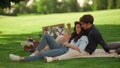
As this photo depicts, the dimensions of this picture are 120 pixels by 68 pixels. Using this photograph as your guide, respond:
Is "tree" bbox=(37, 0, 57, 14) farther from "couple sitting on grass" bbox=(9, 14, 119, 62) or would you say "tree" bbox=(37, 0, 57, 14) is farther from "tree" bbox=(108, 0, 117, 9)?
"couple sitting on grass" bbox=(9, 14, 119, 62)

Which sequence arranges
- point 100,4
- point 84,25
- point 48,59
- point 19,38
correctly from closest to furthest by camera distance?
point 48,59 < point 84,25 < point 19,38 < point 100,4

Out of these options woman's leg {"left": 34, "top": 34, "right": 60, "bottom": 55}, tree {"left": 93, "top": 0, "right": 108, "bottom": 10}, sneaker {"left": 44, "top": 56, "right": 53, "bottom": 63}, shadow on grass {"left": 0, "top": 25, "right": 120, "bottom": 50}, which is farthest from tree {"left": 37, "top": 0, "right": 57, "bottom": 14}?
sneaker {"left": 44, "top": 56, "right": 53, "bottom": 63}

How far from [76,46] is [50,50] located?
63cm

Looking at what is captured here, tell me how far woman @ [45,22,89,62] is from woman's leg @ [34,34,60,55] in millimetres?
328

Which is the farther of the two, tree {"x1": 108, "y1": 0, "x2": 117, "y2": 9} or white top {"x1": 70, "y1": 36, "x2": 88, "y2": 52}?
tree {"x1": 108, "y1": 0, "x2": 117, "y2": 9}

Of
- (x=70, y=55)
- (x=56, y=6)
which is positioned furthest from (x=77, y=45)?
(x=56, y=6)

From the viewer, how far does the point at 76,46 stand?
345 inches

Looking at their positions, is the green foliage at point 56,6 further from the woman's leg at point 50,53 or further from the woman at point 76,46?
the woman's leg at point 50,53

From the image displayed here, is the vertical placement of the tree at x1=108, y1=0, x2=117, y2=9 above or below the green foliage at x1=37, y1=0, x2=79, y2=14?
above

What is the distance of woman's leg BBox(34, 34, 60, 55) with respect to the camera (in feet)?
28.7

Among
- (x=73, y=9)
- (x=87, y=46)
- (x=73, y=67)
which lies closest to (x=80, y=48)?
(x=87, y=46)

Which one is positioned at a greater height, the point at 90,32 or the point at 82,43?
the point at 90,32

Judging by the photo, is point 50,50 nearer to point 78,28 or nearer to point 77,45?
point 77,45

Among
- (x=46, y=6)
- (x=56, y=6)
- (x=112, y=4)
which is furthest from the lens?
(x=46, y=6)
